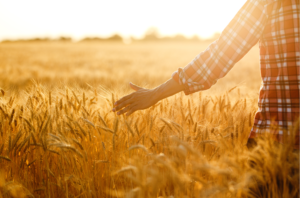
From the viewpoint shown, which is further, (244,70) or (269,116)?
(244,70)

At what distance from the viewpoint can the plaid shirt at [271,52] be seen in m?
0.97

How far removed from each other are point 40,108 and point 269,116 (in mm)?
1363

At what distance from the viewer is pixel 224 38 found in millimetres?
1104

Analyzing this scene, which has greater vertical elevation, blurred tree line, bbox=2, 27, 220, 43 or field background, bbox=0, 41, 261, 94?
blurred tree line, bbox=2, 27, 220, 43

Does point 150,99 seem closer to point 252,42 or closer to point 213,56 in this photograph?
point 213,56

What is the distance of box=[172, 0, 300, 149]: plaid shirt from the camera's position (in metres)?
0.97

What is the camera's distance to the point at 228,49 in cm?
109

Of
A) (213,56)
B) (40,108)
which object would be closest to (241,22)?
(213,56)

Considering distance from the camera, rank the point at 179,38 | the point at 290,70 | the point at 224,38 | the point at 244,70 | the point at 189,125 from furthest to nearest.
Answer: the point at 179,38 → the point at 244,70 → the point at 189,125 → the point at 224,38 → the point at 290,70

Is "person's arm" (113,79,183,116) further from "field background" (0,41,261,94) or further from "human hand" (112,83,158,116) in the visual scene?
"field background" (0,41,261,94)

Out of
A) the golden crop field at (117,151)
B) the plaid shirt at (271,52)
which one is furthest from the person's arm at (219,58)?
the golden crop field at (117,151)

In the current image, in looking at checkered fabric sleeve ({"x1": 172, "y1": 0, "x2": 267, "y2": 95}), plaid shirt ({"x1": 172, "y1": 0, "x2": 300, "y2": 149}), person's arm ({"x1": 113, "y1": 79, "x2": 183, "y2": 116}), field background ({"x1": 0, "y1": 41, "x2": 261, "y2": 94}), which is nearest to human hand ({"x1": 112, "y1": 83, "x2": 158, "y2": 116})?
person's arm ({"x1": 113, "y1": 79, "x2": 183, "y2": 116})

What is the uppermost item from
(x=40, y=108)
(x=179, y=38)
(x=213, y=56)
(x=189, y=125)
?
(x=179, y=38)

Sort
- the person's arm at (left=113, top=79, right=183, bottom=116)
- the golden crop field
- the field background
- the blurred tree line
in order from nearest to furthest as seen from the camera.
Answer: the golden crop field, the person's arm at (left=113, top=79, right=183, bottom=116), the field background, the blurred tree line
